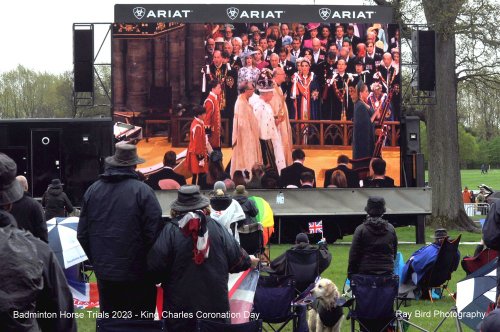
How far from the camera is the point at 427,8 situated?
94.3ft

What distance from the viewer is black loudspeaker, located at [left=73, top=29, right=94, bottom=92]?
21.8m

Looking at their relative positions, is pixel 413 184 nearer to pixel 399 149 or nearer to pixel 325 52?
pixel 399 149

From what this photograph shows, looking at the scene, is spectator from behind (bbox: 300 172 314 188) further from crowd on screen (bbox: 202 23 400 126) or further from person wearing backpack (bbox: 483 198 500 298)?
person wearing backpack (bbox: 483 198 500 298)

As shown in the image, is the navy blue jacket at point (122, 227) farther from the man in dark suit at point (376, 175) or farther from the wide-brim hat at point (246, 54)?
the man in dark suit at point (376, 175)

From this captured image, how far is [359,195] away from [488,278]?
1339 cm

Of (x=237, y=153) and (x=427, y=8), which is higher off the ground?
(x=427, y=8)

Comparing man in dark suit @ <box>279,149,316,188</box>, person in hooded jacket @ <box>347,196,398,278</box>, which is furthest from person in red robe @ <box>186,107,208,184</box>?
person in hooded jacket @ <box>347,196,398,278</box>

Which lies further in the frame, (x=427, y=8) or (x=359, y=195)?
(x=427, y=8)

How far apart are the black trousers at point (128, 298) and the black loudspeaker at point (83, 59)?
14.6 metres

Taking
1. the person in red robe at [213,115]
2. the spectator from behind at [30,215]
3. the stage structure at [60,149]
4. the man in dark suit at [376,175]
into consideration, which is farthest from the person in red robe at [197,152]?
the spectator from behind at [30,215]

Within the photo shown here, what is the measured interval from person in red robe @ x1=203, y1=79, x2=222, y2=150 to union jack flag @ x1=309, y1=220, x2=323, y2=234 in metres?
2.52

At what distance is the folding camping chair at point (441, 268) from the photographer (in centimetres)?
1297

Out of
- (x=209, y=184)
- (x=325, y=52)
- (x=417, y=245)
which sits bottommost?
(x=417, y=245)

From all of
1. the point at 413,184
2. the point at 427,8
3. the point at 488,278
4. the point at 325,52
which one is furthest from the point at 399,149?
the point at 488,278
